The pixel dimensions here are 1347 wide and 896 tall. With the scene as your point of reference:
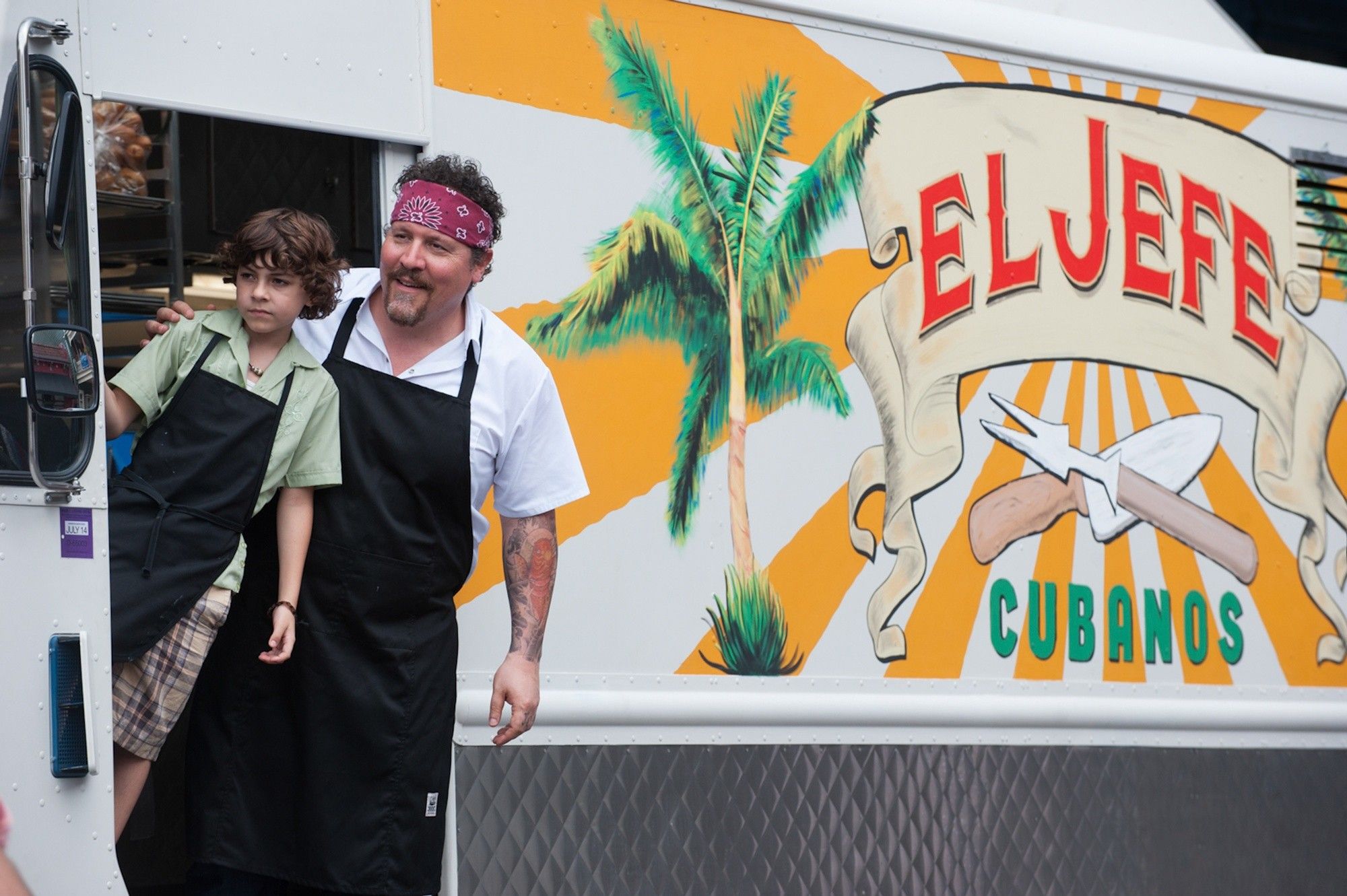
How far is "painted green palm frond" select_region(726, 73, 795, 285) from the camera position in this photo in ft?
12.8

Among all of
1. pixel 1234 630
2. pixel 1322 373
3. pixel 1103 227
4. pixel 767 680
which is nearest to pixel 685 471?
pixel 767 680

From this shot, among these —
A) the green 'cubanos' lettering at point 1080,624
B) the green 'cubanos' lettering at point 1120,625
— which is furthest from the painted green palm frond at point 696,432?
the green 'cubanos' lettering at point 1120,625

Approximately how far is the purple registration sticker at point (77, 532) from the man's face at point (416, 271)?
28.2 inches

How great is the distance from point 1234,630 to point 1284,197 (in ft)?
3.95

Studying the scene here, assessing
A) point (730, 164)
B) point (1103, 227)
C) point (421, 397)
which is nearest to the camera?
point (421, 397)

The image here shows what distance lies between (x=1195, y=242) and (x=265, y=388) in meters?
2.54

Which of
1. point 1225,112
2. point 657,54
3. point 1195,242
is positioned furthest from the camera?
point 1225,112

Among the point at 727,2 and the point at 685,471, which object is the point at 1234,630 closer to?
the point at 685,471

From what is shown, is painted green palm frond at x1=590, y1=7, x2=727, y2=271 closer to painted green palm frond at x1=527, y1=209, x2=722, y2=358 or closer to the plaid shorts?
painted green palm frond at x1=527, y1=209, x2=722, y2=358

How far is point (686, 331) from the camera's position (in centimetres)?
380

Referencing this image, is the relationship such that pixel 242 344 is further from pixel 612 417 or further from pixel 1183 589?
pixel 1183 589

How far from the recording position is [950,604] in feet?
13.4

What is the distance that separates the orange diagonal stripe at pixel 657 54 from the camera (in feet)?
11.8

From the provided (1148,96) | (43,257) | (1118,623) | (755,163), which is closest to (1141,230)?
(1148,96)
